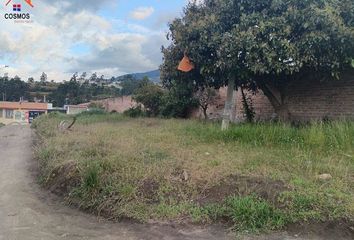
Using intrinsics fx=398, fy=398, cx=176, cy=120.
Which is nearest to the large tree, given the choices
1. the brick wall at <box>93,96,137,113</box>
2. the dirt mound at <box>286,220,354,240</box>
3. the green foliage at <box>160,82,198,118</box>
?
the dirt mound at <box>286,220,354,240</box>

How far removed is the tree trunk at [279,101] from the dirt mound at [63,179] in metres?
7.21

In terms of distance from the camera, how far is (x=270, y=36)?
9.44m

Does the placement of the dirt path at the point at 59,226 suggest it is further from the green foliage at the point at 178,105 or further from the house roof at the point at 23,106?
the house roof at the point at 23,106

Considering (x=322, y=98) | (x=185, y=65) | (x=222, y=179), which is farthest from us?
(x=322, y=98)

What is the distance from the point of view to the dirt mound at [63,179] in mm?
7047

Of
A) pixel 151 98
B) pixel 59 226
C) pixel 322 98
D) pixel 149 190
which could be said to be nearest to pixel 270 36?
pixel 322 98

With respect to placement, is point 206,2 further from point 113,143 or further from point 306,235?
point 306,235

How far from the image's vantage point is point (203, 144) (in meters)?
9.14

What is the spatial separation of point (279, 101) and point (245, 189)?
25.0 feet

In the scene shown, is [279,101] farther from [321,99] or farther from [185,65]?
[185,65]

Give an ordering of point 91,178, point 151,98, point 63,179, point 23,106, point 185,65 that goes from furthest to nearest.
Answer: point 23,106, point 151,98, point 185,65, point 63,179, point 91,178

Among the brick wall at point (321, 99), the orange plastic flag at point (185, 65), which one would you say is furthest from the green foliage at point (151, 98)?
the orange plastic flag at point (185, 65)

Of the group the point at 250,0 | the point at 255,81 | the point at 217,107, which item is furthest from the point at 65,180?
the point at 217,107

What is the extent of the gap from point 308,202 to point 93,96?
249 feet
